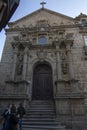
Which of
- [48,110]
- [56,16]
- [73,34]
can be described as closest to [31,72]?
[48,110]

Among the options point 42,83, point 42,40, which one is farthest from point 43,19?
point 42,83

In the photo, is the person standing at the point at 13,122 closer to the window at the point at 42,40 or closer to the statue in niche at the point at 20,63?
the statue in niche at the point at 20,63

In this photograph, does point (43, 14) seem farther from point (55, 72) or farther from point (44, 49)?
point (55, 72)

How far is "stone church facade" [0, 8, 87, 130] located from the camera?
903cm

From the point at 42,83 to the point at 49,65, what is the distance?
6.19 ft

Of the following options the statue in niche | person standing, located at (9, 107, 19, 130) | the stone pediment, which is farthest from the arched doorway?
person standing, located at (9, 107, 19, 130)

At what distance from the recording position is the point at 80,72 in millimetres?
11289

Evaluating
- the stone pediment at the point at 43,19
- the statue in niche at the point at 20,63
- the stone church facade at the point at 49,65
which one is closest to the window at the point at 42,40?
the stone church facade at the point at 49,65

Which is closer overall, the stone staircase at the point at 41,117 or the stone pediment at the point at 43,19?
the stone staircase at the point at 41,117

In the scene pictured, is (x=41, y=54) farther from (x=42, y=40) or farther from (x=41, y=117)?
(x=41, y=117)

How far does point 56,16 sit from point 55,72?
798cm

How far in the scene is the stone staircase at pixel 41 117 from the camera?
712 centimetres

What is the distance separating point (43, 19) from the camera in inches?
610

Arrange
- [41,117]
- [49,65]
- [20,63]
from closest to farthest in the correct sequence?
[41,117] → [20,63] → [49,65]
